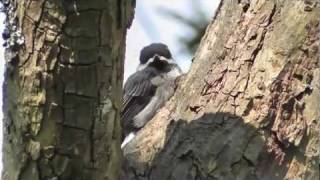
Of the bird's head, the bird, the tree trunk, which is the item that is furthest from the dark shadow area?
the bird's head

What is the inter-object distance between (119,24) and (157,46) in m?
2.64

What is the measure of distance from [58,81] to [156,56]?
8.60 ft

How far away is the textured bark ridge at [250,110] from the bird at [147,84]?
1.44 m

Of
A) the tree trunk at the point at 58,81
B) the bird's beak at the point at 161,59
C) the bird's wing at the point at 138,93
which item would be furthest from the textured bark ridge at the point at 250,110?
the bird's beak at the point at 161,59

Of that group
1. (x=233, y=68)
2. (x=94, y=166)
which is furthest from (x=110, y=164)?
(x=233, y=68)

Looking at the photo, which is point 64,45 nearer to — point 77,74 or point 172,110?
point 77,74

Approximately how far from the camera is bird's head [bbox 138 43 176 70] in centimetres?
422

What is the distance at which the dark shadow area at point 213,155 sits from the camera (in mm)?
1938

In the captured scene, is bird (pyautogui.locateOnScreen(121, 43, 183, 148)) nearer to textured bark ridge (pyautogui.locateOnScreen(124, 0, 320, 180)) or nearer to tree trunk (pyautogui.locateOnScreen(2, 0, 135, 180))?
textured bark ridge (pyautogui.locateOnScreen(124, 0, 320, 180))

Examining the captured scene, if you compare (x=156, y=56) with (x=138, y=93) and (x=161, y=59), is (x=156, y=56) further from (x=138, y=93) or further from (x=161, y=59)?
(x=138, y=93)

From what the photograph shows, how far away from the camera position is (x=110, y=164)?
69.2 inches

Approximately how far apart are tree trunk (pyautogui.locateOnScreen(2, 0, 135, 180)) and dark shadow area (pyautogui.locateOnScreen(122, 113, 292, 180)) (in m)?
0.32

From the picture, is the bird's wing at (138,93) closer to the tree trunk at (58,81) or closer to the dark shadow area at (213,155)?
the dark shadow area at (213,155)

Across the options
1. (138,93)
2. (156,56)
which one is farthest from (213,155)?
(156,56)
